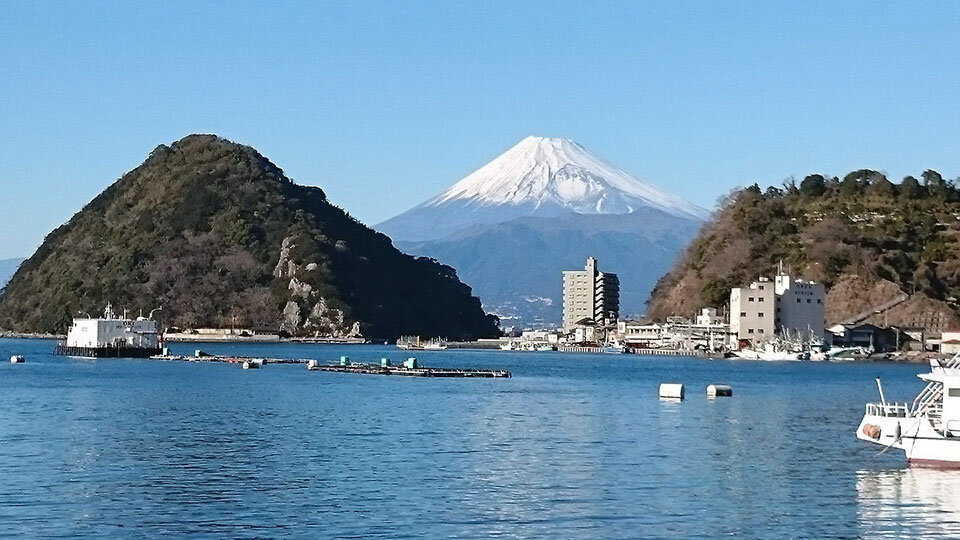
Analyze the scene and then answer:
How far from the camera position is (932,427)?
3722 centimetres

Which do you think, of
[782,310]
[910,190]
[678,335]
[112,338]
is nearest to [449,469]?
[112,338]

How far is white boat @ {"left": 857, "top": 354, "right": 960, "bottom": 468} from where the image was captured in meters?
36.8

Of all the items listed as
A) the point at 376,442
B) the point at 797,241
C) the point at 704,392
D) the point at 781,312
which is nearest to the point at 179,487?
the point at 376,442

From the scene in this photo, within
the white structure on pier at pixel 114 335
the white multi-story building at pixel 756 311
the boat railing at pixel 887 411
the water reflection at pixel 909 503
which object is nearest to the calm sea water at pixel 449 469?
the water reflection at pixel 909 503

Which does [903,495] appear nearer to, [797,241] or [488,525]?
[488,525]

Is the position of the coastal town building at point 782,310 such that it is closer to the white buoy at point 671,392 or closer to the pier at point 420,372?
the pier at point 420,372

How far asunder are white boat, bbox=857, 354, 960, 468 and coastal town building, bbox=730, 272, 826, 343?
10960 cm

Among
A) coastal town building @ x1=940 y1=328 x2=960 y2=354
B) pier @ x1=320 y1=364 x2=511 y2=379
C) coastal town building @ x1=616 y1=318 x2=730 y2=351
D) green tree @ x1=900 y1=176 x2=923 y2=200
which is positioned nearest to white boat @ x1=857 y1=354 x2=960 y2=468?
pier @ x1=320 y1=364 x2=511 y2=379

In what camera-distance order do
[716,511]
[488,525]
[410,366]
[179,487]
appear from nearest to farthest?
[488,525]
[716,511]
[179,487]
[410,366]

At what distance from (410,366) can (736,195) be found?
100941 mm

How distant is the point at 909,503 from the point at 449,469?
1126 cm

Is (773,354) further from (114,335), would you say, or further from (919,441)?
(919,441)

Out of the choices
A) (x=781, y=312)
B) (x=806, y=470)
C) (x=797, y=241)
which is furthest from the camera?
(x=797, y=241)

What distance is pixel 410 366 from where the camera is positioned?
97125mm
